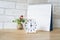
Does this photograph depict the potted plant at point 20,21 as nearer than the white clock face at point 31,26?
No

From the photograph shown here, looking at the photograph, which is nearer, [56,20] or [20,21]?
[20,21]

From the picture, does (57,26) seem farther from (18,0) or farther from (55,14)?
(18,0)

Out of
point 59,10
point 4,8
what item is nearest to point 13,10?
point 4,8

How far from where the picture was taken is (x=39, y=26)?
4.54 feet

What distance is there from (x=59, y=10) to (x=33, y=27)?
1.71 ft

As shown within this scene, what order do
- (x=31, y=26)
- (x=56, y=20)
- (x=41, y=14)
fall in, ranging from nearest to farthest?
1. (x=31, y=26)
2. (x=41, y=14)
3. (x=56, y=20)

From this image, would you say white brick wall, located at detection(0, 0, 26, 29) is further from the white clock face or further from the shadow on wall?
the shadow on wall

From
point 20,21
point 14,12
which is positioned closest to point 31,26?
point 20,21

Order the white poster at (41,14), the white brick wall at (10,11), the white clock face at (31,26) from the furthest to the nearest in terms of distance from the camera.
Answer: the white brick wall at (10,11), the white poster at (41,14), the white clock face at (31,26)

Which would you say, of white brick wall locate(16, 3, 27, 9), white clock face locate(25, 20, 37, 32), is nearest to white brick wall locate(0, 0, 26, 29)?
white brick wall locate(16, 3, 27, 9)

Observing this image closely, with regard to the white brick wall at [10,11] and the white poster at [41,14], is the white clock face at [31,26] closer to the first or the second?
the white poster at [41,14]

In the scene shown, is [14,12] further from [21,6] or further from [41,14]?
[41,14]

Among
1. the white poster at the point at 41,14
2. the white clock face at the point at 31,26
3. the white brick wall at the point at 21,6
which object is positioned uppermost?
the white brick wall at the point at 21,6

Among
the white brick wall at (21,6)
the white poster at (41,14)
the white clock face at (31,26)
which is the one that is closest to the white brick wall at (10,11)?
the white brick wall at (21,6)
